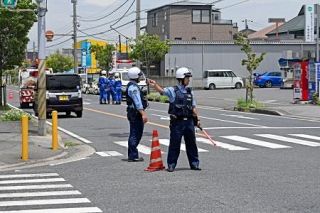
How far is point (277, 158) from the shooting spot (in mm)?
14352

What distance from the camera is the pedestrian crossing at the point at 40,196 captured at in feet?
28.9

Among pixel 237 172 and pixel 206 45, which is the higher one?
pixel 206 45

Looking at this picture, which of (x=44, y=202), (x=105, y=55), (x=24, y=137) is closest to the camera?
(x=44, y=202)

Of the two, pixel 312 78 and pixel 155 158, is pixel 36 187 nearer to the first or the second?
pixel 155 158

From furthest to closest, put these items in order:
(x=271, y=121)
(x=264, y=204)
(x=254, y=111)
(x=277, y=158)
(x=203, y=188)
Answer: (x=254, y=111) < (x=271, y=121) < (x=277, y=158) < (x=203, y=188) < (x=264, y=204)

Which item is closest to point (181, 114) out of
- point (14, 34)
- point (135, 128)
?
point (135, 128)

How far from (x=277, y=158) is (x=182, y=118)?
10.6 feet

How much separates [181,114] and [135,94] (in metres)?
1.72

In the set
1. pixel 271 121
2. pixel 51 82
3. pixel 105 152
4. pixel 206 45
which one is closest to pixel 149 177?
pixel 105 152

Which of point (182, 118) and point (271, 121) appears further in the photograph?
point (271, 121)

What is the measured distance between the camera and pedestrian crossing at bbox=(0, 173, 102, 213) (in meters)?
8.81

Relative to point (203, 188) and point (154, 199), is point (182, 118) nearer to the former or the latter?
point (203, 188)

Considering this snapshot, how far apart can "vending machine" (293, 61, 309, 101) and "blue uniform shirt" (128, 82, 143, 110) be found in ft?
77.7

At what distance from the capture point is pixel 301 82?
36.0 meters
